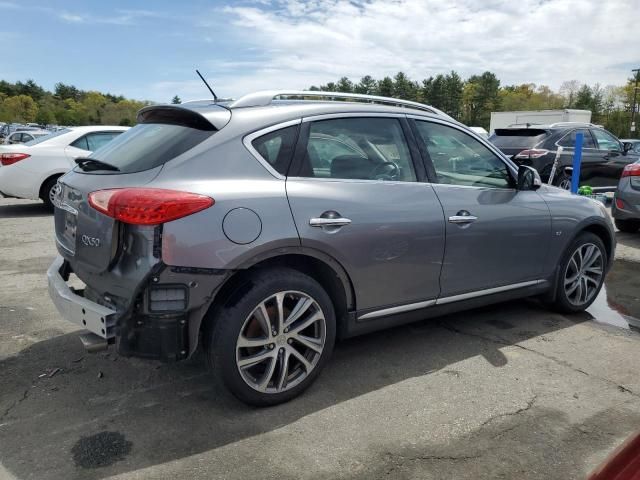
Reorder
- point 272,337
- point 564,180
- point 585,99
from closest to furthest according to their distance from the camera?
point 272,337
point 564,180
point 585,99

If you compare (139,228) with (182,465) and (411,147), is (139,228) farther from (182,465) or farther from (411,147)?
(411,147)

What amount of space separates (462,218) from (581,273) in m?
1.71

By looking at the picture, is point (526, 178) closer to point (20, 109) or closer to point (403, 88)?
point (403, 88)

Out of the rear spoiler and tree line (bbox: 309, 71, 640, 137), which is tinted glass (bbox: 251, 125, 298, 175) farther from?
tree line (bbox: 309, 71, 640, 137)

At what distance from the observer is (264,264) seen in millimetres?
2918

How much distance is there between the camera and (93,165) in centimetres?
319

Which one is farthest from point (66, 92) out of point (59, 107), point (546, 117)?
point (546, 117)

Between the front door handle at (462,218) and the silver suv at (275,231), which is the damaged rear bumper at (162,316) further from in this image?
the front door handle at (462,218)

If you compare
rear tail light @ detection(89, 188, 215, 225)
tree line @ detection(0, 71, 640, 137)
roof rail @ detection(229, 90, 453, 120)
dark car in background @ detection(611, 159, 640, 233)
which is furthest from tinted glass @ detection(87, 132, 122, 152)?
tree line @ detection(0, 71, 640, 137)

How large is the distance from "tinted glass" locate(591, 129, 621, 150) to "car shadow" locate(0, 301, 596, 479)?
899cm

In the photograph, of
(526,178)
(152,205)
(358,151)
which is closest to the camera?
(152,205)

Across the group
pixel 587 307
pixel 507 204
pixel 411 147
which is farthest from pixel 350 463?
pixel 587 307

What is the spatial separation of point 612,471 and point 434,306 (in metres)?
2.38

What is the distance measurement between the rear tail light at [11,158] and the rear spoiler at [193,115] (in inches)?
276
